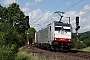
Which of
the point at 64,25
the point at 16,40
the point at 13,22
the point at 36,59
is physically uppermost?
the point at 13,22

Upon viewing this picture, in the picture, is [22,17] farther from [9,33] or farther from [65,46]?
[9,33]

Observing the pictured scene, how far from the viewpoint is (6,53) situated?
16.3m

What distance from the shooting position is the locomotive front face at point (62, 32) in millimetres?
27844

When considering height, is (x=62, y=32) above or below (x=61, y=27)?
below

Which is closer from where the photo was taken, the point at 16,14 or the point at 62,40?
the point at 62,40

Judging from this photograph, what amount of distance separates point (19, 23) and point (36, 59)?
49747 millimetres

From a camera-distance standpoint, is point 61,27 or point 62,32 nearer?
point 62,32

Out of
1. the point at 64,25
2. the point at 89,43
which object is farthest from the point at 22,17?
→ the point at 64,25

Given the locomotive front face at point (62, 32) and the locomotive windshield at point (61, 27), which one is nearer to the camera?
the locomotive front face at point (62, 32)

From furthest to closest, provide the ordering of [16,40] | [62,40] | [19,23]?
1. [19,23]
2. [62,40]
3. [16,40]

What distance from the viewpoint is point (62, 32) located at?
27984mm

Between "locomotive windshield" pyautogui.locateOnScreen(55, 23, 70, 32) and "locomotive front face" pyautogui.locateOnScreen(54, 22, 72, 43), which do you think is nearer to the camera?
Answer: "locomotive front face" pyautogui.locateOnScreen(54, 22, 72, 43)

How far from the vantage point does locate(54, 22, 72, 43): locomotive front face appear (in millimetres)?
27844

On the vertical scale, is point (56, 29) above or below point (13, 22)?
below
